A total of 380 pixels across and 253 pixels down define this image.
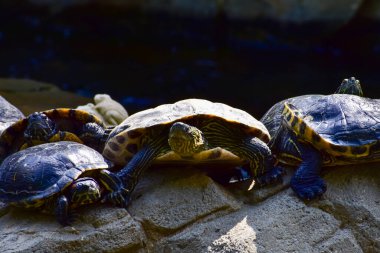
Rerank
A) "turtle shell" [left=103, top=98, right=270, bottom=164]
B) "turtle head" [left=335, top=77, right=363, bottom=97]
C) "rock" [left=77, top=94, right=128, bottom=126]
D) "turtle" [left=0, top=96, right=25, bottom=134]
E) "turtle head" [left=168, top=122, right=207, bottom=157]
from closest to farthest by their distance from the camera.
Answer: "turtle head" [left=168, top=122, right=207, bottom=157] → "turtle shell" [left=103, top=98, right=270, bottom=164] → "turtle head" [left=335, top=77, right=363, bottom=97] → "turtle" [left=0, top=96, right=25, bottom=134] → "rock" [left=77, top=94, right=128, bottom=126]

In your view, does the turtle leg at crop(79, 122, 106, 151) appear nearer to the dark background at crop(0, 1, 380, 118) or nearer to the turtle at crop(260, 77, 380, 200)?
the turtle at crop(260, 77, 380, 200)

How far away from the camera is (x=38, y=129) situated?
145 inches

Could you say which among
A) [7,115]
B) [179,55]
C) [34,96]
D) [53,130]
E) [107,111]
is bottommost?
[179,55]

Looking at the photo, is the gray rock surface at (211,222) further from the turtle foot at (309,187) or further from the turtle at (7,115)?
the turtle at (7,115)

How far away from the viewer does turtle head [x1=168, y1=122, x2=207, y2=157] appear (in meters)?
2.79

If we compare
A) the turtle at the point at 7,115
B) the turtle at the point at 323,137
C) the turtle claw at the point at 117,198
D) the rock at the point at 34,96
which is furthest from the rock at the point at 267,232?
the rock at the point at 34,96

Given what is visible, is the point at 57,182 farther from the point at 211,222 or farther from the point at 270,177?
the point at 270,177

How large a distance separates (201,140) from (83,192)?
0.59 m

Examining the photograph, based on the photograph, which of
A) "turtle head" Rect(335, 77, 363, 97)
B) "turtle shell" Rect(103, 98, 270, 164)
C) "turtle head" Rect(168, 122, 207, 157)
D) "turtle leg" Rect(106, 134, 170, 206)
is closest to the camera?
"turtle head" Rect(168, 122, 207, 157)

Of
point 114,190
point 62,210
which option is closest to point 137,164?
point 114,190

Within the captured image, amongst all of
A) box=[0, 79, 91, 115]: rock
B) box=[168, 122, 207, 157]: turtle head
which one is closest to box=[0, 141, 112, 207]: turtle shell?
box=[168, 122, 207, 157]: turtle head

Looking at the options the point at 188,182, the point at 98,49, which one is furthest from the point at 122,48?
the point at 188,182

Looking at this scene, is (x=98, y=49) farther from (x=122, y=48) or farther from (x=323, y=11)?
(x=323, y=11)

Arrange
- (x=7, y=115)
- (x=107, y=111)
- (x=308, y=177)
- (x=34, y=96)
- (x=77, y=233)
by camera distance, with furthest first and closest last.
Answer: (x=34, y=96) < (x=107, y=111) < (x=7, y=115) < (x=308, y=177) < (x=77, y=233)
